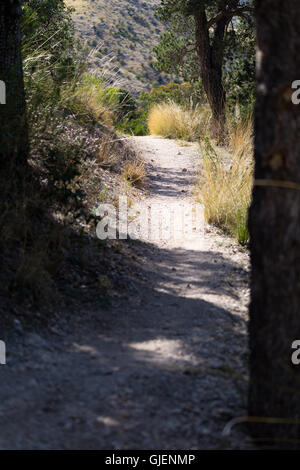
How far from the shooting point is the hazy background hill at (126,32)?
40781mm

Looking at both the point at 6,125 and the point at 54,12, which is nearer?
the point at 6,125

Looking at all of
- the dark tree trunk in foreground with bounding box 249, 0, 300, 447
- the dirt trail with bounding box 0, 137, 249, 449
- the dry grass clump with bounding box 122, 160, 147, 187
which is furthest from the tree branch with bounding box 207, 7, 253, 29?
the dark tree trunk in foreground with bounding box 249, 0, 300, 447

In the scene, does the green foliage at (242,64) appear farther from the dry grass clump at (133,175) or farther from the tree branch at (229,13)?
the dry grass clump at (133,175)

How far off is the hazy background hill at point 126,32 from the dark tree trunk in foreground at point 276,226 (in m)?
37.0

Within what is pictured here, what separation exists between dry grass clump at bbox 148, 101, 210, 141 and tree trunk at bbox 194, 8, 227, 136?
2.08 feet

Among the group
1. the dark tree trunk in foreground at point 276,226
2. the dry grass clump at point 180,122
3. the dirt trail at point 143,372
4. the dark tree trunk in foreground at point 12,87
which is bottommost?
the dirt trail at point 143,372

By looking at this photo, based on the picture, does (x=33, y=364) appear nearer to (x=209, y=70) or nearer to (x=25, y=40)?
(x=25, y=40)

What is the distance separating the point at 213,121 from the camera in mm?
11836

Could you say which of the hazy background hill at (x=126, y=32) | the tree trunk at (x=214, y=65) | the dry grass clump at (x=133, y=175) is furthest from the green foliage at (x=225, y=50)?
the hazy background hill at (x=126, y=32)

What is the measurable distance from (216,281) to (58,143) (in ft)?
6.73

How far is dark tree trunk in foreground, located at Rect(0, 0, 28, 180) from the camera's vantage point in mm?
4379
